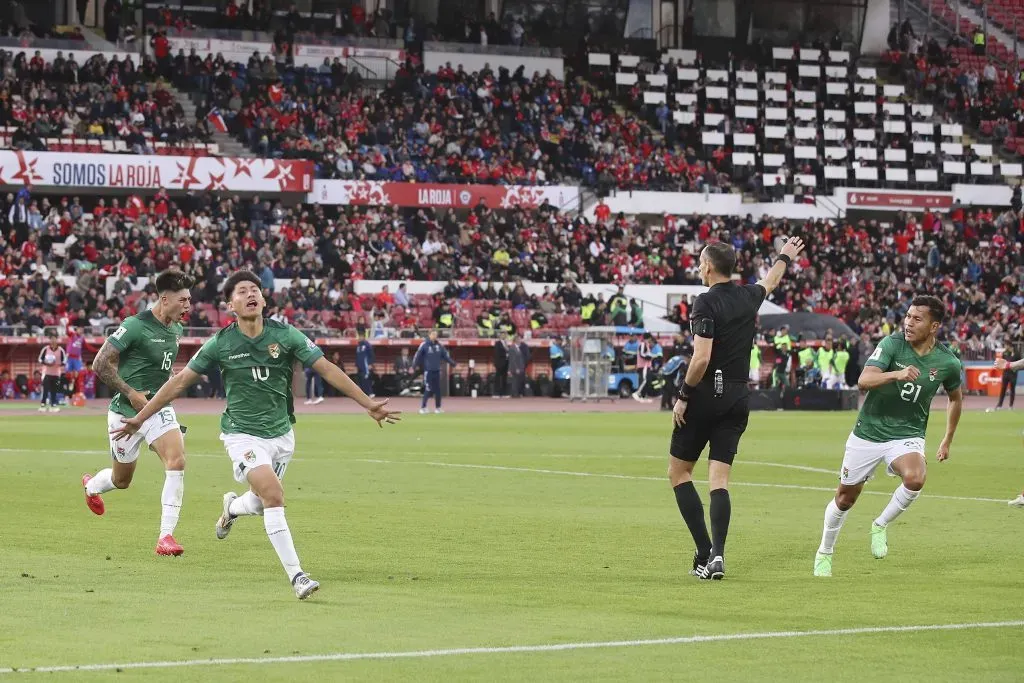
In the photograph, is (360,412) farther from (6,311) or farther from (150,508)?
(150,508)

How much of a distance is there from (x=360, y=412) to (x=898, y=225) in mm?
Result: 32258

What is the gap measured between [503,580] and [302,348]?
211cm

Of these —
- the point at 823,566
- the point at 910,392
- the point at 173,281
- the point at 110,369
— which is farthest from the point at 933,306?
the point at 110,369

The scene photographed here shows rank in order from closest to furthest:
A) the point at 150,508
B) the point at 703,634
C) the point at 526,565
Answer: the point at 703,634, the point at 526,565, the point at 150,508

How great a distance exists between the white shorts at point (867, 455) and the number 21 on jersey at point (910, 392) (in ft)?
1.00

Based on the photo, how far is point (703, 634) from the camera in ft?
29.8

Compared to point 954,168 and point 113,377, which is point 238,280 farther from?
point 954,168

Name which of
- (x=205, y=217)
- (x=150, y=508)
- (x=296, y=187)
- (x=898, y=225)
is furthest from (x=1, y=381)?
(x=898, y=225)

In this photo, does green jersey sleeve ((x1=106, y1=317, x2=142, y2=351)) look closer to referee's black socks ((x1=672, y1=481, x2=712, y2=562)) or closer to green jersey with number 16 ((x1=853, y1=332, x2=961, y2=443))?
referee's black socks ((x1=672, y1=481, x2=712, y2=562))

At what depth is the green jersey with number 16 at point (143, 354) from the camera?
13609mm

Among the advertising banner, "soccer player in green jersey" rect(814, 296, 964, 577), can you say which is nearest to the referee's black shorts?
"soccer player in green jersey" rect(814, 296, 964, 577)

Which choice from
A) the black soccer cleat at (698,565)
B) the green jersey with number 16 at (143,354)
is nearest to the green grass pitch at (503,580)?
the black soccer cleat at (698,565)

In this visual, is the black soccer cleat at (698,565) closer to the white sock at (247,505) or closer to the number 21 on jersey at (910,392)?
the number 21 on jersey at (910,392)

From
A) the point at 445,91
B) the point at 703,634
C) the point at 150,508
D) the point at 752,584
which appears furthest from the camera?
the point at 445,91
